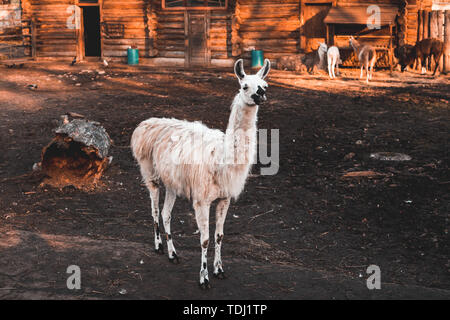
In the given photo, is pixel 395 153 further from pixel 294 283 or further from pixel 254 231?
pixel 294 283

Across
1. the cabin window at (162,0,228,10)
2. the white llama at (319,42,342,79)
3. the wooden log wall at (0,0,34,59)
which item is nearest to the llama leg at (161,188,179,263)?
the white llama at (319,42,342,79)

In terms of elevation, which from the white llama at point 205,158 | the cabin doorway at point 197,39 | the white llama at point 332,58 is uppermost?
the cabin doorway at point 197,39

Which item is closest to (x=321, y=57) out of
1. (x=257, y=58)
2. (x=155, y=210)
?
(x=257, y=58)

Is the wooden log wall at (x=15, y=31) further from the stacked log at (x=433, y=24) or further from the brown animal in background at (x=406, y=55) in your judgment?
the stacked log at (x=433, y=24)

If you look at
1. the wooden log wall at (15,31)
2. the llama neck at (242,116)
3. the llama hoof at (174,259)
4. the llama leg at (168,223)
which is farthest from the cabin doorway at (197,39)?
the llama neck at (242,116)

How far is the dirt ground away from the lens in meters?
5.17

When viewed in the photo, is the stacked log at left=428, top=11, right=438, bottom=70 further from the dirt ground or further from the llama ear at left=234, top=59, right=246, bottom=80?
the llama ear at left=234, top=59, right=246, bottom=80

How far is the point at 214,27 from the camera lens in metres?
20.2

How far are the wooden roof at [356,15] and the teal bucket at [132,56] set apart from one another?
7696mm

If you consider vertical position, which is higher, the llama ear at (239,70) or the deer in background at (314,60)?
the deer in background at (314,60)

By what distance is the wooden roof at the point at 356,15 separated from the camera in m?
18.0

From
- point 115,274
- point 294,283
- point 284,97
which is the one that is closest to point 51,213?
point 115,274

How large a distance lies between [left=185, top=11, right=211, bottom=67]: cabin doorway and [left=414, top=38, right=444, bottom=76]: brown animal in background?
7.95 metres
